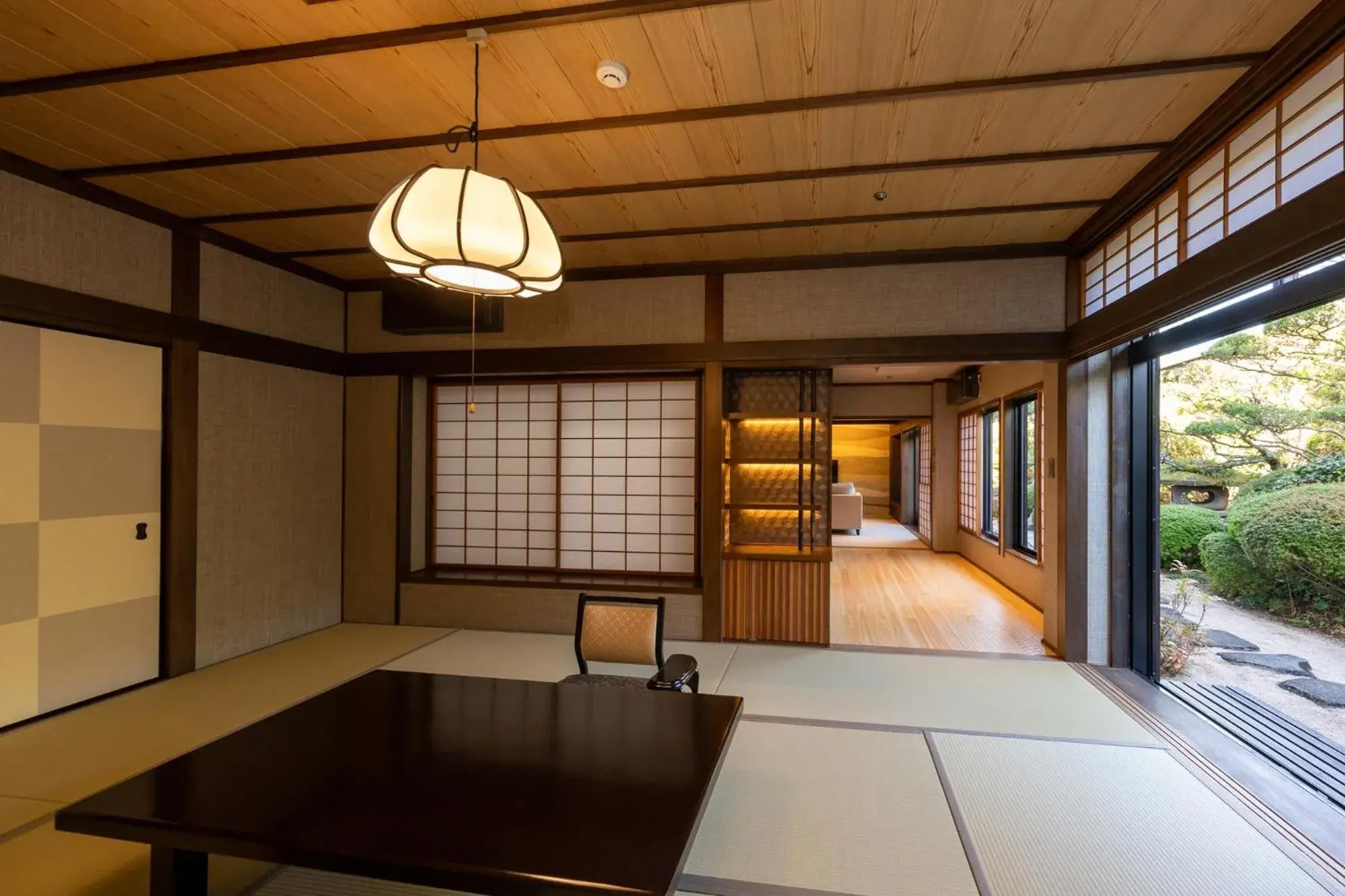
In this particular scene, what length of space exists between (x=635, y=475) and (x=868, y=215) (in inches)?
102

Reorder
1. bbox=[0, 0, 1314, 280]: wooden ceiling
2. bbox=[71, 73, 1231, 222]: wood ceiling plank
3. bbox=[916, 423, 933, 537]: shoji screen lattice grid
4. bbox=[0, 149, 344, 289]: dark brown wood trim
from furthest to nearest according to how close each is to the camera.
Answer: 1. bbox=[916, 423, 933, 537]: shoji screen lattice grid
2. bbox=[0, 149, 344, 289]: dark brown wood trim
3. bbox=[71, 73, 1231, 222]: wood ceiling plank
4. bbox=[0, 0, 1314, 280]: wooden ceiling

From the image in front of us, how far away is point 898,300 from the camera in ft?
14.3

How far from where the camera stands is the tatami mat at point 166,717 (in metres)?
2.58

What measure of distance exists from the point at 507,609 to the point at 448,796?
347 centimetres

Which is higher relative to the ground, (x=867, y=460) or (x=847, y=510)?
(x=867, y=460)

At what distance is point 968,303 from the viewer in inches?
167

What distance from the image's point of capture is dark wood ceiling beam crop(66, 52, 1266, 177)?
2291 mm

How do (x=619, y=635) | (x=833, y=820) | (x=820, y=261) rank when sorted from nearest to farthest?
(x=833, y=820)
(x=619, y=635)
(x=820, y=261)

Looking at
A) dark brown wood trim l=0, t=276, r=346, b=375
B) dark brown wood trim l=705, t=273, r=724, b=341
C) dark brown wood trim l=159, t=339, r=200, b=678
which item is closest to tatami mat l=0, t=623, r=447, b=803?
dark brown wood trim l=159, t=339, r=200, b=678

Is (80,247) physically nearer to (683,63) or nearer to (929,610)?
(683,63)

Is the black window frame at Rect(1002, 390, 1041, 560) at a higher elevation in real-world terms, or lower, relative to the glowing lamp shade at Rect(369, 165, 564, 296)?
lower

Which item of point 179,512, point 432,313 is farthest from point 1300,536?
point 179,512

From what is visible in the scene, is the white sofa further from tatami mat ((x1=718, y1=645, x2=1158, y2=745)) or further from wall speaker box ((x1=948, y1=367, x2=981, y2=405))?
tatami mat ((x1=718, y1=645, x2=1158, y2=745))

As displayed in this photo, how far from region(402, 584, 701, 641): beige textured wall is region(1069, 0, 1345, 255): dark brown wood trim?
3605mm
